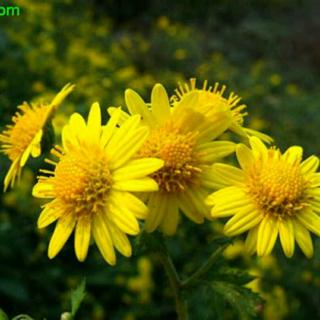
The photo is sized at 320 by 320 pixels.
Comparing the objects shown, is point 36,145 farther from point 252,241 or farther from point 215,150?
point 252,241

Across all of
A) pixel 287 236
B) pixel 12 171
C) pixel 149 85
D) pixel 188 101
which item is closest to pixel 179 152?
pixel 188 101

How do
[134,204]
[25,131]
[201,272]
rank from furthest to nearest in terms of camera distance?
1. [25,131]
2. [201,272]
3. [134,204]

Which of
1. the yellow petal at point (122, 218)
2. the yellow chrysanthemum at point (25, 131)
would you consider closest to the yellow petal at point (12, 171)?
the yellow chrysanthemum at point (25, 131)

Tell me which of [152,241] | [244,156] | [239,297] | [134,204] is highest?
[244,156]

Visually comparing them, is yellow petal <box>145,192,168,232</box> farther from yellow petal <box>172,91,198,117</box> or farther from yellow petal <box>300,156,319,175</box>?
yellow petal <box>300,156,319,175</box>

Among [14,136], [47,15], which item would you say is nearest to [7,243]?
[14,136]

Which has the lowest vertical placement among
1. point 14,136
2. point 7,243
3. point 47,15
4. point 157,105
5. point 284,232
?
point 7,243

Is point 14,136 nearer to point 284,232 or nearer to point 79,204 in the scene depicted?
point 79,204
